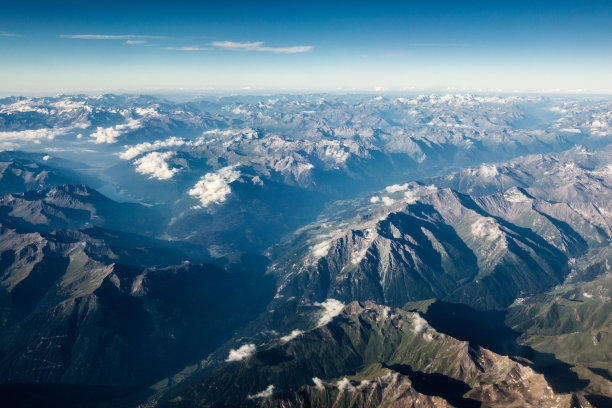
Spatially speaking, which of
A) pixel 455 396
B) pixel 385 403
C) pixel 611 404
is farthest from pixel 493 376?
pixel 385 403

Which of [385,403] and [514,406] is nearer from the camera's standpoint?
[514,406]

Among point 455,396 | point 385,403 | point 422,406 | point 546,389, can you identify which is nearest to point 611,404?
point 546,389

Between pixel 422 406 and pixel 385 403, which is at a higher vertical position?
pixel 422 406

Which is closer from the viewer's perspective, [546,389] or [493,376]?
[546,389]

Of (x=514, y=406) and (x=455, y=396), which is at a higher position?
(x=514, y=406)

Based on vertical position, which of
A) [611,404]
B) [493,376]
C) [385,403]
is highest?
[611,404]

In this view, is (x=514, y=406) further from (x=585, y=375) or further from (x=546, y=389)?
(x=585, y=375)

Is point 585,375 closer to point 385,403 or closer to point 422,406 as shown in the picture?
point 422,406

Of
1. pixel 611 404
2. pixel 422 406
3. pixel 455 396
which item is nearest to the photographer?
pixel 611 404

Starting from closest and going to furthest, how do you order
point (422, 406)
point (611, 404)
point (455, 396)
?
1. point (611, 404)
2. point (422, 406)
3. point (455, 396)

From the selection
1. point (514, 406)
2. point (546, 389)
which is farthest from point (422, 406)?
point (546, 389)
